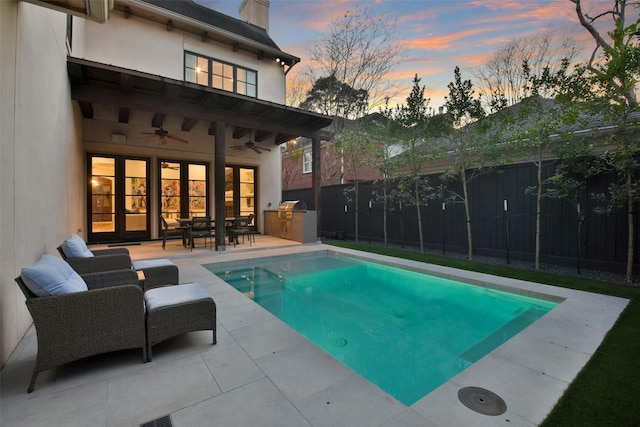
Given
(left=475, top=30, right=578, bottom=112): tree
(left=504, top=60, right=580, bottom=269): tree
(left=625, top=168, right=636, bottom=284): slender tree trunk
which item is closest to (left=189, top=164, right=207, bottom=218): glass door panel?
(left=504, top=60, right=580, bottom=269): tree

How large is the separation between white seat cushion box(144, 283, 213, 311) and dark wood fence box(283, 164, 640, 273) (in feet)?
20.3

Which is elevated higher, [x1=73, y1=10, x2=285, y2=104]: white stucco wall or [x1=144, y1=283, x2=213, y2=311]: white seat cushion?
[x1=73, y1=10, x2=285, y2=104]: white stucco wall

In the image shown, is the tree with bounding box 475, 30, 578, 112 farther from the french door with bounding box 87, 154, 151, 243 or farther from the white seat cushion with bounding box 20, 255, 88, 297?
the white seat cushion with bounding box 20, 255, 88, 297

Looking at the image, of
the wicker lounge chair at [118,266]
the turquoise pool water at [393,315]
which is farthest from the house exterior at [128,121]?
the turquoise pool water at [393,315]

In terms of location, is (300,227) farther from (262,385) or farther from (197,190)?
(262,385)

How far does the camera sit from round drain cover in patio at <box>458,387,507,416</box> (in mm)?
1784

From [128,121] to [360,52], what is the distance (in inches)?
413

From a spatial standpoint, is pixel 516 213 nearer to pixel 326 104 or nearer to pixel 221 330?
pixel 221 330

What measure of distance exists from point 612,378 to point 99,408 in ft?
11.4

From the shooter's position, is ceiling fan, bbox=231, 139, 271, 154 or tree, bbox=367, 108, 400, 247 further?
ceiling fan, bbox=231, 139, 271, 154

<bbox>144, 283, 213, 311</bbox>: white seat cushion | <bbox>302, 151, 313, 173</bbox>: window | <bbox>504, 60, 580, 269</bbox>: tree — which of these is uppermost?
<bbox>302, 151, 313, 173</bbox>: window

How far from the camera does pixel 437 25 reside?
820 cm

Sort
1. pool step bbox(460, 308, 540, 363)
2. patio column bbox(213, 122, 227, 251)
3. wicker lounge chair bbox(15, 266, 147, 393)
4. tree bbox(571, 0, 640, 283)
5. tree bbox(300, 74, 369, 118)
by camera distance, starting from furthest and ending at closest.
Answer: tree bbox(300, 74, 369, 118) < patio column bbox(213, 122, 227, 251) < tree bbox(571, 0, 640, 283) < pool step bbox(460, 308, 540, 363) < wicker lounge chair bbox(15, 266, 147, 393)

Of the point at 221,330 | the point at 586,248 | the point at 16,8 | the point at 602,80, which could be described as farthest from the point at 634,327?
the point at 16,8
